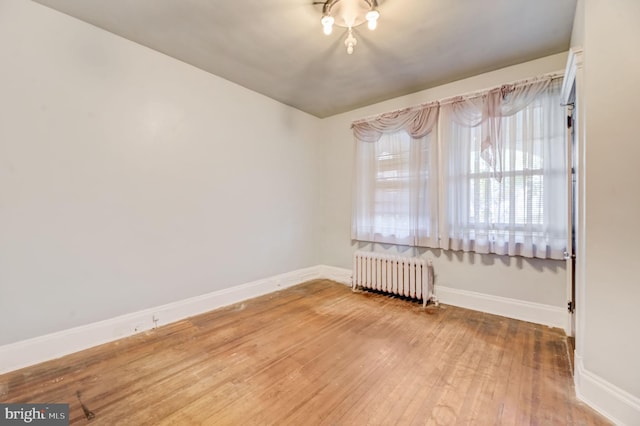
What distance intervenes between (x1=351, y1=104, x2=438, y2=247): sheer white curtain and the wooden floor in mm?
1245

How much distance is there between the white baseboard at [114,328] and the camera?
201cm

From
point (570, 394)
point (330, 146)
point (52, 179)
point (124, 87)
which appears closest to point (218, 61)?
point (124, 87)

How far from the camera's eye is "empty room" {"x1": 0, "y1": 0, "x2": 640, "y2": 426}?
161 centimetres

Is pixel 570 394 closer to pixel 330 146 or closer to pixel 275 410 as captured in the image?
pixel 275 410

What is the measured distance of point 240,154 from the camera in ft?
11.5

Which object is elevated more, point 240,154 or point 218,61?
point 218,61

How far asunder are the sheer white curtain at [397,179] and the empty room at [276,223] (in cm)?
3

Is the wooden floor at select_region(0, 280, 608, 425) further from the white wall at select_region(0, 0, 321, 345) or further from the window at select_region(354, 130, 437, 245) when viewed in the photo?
the window at select_region(354, 130, 437, 245)

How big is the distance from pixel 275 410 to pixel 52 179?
97.2 inches

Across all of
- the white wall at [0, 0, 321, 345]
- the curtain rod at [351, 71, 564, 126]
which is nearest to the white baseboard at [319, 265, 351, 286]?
the white wall at [0, 0, 321, 345]

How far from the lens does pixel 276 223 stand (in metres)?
3.99

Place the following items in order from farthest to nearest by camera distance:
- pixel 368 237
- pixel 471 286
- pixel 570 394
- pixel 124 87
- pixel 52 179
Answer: pixel 368 237, pixel 471 286, pixel 124 87, pixel 52 179, pixel 570 394

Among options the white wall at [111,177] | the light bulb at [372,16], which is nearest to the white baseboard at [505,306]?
the white wall at [111,177]

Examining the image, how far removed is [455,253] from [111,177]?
3.80 m
